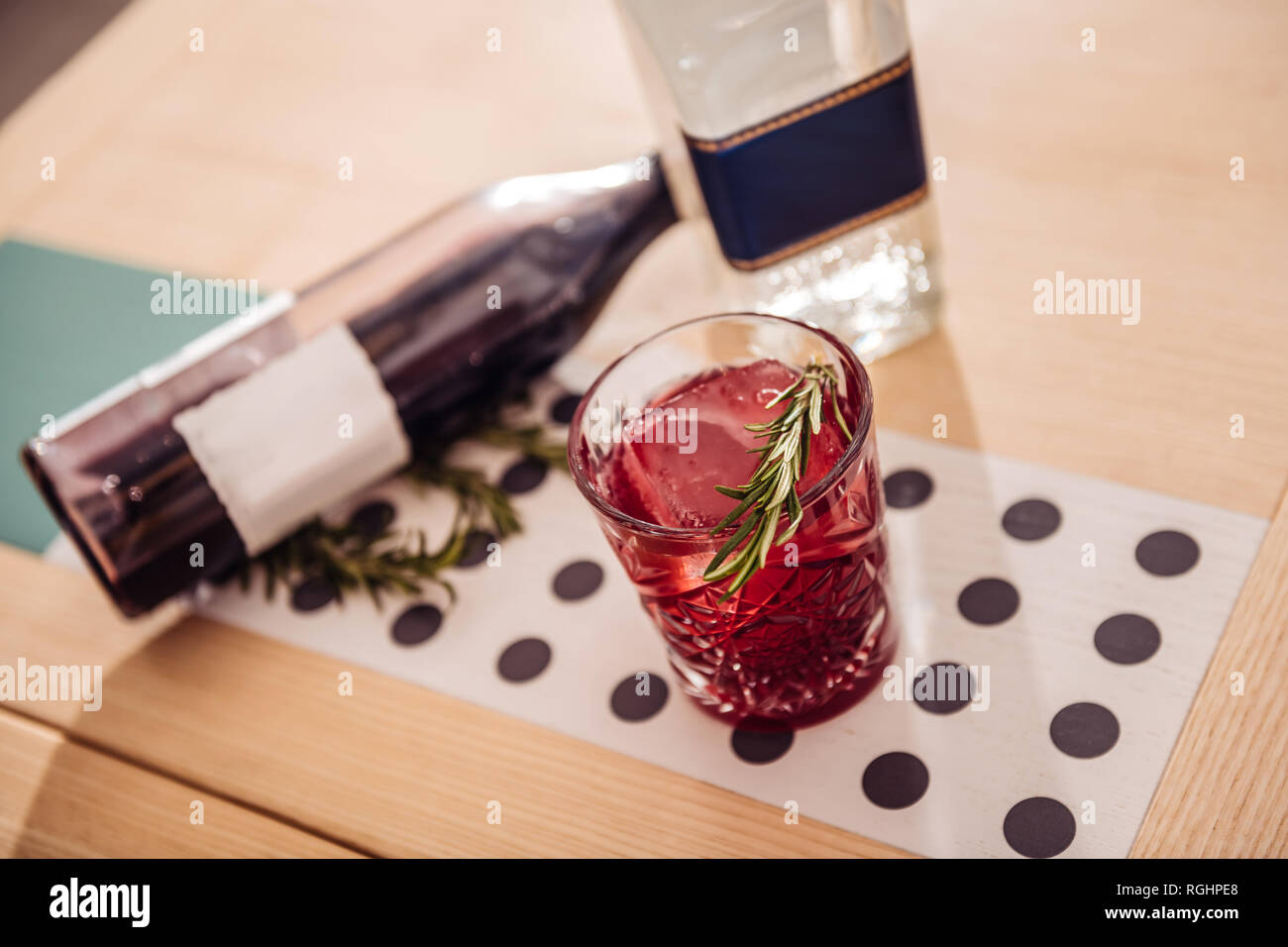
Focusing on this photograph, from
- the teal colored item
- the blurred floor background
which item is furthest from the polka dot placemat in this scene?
the blurred floor background

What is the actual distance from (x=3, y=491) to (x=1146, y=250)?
0.78m

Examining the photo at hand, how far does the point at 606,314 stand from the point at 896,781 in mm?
411

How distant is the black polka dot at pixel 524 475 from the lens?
0.78 metres

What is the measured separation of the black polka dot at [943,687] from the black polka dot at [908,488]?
11 cm

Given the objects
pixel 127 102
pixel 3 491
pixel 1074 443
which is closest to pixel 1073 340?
pixel 1074 443

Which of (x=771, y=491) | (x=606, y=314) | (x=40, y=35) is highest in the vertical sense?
(x=771, y=491)

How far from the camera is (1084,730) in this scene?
58 cm

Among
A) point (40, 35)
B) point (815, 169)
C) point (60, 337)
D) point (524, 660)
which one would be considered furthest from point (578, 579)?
point (40, 35)

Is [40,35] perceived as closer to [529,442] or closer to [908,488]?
[529,442]

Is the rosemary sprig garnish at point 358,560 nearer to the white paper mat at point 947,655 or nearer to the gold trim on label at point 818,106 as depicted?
the white paper mat at point 947,655

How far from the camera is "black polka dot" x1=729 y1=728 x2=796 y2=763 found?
0.61 metres

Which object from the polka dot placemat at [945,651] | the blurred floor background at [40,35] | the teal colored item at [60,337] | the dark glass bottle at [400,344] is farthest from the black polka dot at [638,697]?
the blurred floor background at [40,35]

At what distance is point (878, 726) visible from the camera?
24.0 inches

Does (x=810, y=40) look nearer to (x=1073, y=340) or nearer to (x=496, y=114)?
(x=1073, y=340)
